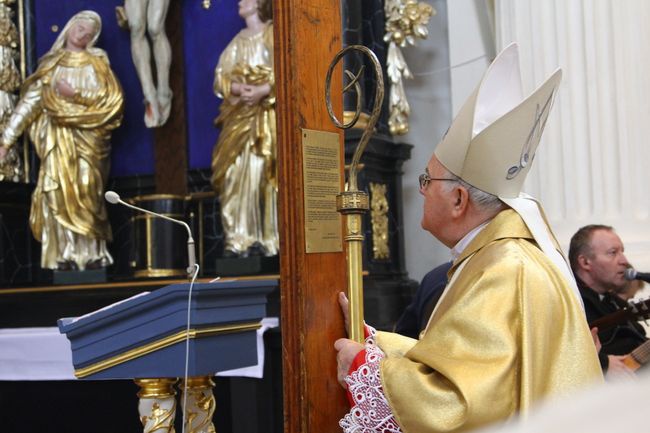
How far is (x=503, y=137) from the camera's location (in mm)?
2613

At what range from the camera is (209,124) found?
7.64 m

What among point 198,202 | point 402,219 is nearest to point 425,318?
point 402,219

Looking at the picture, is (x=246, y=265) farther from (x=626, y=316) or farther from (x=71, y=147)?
(x=626, y=316)

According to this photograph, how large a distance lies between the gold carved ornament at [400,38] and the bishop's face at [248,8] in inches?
38.2

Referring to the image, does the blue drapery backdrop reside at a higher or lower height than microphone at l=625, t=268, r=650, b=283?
higher

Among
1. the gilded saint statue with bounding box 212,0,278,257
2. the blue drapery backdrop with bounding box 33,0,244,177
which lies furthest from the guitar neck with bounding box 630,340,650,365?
the blue drapery backdrop with bounding box 33,0,244,177

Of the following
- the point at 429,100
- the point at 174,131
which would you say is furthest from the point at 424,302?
the point at 174,131

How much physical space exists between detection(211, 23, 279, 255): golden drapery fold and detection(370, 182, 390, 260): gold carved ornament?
0.69m

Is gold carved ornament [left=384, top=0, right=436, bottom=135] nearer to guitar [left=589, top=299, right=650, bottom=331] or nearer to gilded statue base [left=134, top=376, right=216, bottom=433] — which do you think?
guitar [left=589, top=299, right=650, bottom=331]

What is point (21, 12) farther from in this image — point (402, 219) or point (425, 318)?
point (425, 318)

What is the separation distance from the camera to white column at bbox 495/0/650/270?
5.43 metres

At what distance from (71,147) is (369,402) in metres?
→ 5.58

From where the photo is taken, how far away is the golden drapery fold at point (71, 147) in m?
7.41

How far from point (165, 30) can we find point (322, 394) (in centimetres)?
546
